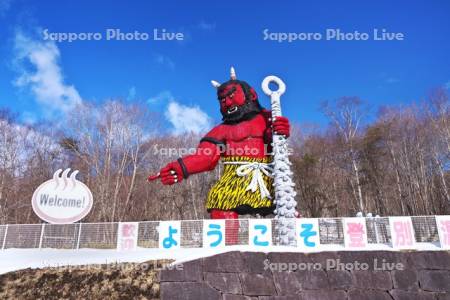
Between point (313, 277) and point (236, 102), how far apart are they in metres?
5.57

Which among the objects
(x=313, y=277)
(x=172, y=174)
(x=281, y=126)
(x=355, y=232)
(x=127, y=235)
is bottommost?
(x=313, y=277)

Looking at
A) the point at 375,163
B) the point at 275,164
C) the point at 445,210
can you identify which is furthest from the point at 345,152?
the point at 275,164

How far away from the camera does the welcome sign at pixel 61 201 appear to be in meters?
9.16

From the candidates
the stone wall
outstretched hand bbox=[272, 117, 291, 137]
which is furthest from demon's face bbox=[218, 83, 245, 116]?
the stone wall

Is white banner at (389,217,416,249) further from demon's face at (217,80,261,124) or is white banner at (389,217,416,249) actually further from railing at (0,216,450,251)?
demon's face at (217,80,261,124)

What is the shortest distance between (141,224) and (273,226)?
3893mm

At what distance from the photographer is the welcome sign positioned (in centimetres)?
916

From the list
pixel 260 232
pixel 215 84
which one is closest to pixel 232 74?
pixel 215 84

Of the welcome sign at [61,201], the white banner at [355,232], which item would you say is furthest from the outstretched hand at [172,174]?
the white banner at [355,232]

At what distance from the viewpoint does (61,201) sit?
934 centimetres

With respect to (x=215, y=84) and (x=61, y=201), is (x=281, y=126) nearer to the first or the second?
(x=215, y=84)

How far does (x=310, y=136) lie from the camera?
75.7ft

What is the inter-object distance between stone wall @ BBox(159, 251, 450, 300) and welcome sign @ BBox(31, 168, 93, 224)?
5229mm

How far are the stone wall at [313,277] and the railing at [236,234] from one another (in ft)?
3.83
